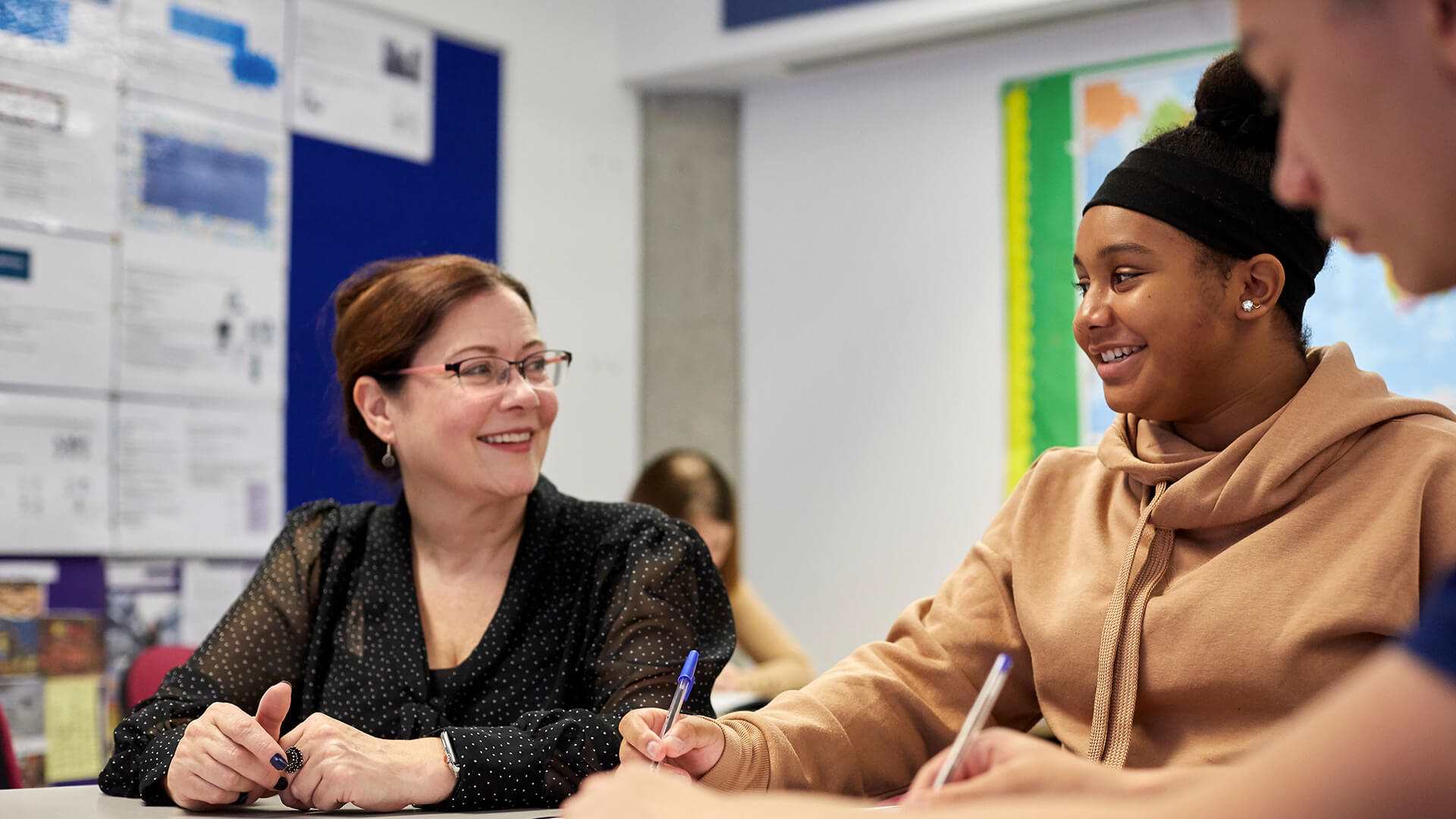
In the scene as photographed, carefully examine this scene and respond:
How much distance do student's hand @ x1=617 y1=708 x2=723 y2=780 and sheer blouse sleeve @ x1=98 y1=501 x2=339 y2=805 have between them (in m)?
0.59

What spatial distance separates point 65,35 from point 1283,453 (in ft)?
11.5

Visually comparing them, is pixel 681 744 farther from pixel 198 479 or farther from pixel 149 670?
pixel 198 479

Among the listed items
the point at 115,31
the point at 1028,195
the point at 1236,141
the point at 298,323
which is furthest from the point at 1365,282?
the point at 115,31

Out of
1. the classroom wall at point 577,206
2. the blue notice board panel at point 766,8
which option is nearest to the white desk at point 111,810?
the classroom wall at point 577,206

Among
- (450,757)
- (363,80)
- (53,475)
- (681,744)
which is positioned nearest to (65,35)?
(363,80)

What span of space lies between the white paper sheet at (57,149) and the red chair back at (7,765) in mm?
1897

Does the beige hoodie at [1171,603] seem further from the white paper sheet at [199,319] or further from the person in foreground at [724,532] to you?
the white paper sheet at [199,319]

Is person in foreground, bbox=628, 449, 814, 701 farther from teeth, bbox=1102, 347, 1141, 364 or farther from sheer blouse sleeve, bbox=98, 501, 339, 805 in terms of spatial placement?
teeth, bbox=1102, 347, 1141, 364

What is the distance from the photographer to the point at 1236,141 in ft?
5.86

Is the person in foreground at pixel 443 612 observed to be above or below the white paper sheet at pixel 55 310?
below

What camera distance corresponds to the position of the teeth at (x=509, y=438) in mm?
2314

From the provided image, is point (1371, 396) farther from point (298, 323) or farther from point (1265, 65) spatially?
point (298, 323)

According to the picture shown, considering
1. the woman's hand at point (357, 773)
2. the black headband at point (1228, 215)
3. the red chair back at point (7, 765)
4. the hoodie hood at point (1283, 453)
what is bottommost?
the red chair back at point (7, 765)

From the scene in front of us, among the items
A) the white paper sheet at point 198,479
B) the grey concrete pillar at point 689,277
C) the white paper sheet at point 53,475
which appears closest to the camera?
the white paper sheet at point 53,475
